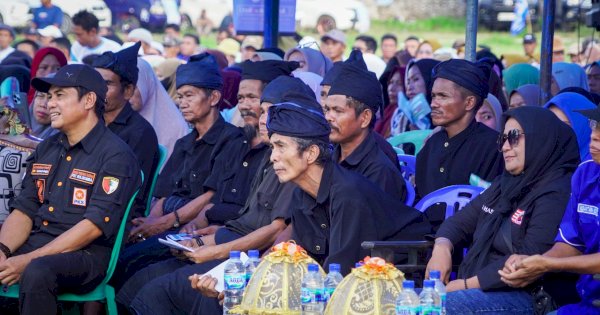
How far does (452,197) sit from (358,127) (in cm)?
68

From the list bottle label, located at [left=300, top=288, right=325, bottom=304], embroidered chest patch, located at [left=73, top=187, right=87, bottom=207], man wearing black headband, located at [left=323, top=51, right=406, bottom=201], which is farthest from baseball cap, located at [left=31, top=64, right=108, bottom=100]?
bottle label, located at [left=300, top=288, right=325, bottom=304]

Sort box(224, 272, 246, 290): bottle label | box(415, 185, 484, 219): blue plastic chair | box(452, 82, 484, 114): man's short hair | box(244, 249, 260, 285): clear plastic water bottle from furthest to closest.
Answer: box(452, 82, 484, 114): man's short hair < box(415, 185, 484, 219): blue plastic chair < box(244, 249, 260, 285): clear plastic water bottle < box(224, 272, 246, 290): bottle label

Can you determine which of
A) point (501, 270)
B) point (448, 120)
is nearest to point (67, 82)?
point (448, 120)

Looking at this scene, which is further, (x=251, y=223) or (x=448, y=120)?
(x=448, y=120)

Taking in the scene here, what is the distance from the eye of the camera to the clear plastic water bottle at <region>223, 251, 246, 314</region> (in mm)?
4629

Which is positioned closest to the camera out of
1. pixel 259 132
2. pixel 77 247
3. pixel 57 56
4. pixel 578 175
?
pixel 578 175

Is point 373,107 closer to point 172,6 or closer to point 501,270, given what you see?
point 501,270

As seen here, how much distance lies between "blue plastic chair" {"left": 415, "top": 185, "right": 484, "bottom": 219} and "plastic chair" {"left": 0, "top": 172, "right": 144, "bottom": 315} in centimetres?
175

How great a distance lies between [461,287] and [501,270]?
0.94 ft

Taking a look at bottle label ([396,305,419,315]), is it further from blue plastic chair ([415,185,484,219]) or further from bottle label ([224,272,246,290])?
blue plastic chair ([415,185,484,219])

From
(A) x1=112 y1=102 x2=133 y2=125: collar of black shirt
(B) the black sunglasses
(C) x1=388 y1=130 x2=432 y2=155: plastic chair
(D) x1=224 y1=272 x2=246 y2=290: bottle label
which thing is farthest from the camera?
(C) x1=388 y1=130 x2=432 y2=155: plastic chair

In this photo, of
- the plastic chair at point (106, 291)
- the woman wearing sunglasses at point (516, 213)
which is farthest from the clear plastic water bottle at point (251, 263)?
the plastic chair at point (106, 291)

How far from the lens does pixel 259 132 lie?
668 centimetres

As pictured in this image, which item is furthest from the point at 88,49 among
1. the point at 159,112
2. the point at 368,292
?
the point at 368,292
